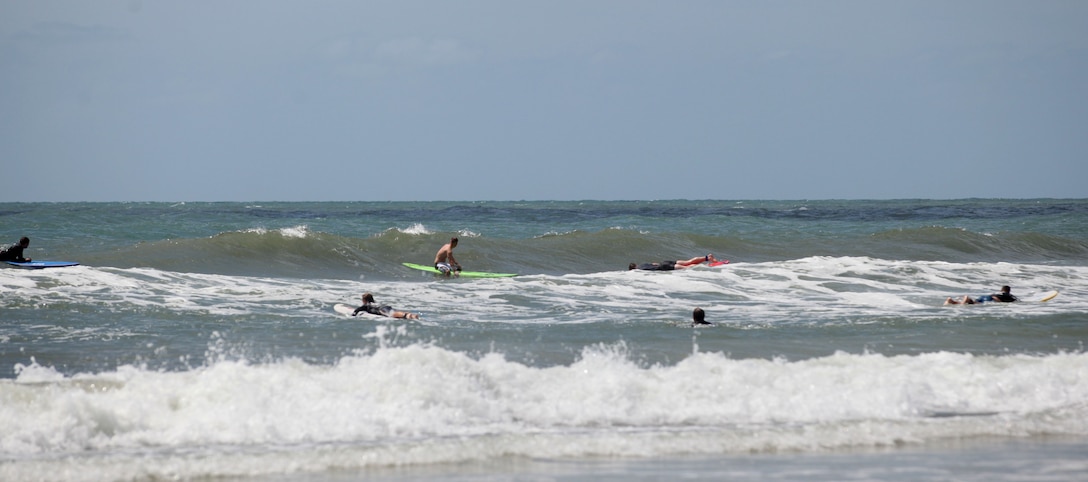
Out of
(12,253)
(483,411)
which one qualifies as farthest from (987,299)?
(12,253)

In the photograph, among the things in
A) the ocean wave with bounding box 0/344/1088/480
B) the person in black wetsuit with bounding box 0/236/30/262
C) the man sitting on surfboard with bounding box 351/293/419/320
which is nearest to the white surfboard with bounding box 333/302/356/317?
the man sitting on surfboard with bounding box 351/293/419/320

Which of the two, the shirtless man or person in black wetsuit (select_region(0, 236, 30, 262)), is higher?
person in black wetsuit (select_region(0, 236, 30, 262))

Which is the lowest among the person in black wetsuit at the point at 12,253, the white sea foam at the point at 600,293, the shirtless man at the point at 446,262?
the white sea foam at the point at 600,293

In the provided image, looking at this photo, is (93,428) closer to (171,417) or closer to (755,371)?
(171,417)

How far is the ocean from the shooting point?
25.4ft

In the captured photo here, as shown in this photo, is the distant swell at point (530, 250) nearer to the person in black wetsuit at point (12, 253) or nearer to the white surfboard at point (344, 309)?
the person in black wetsuit at point (12, 253)

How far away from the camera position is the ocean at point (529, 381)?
7754 mm

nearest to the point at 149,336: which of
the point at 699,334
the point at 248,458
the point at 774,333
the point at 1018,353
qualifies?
the point at 248,458

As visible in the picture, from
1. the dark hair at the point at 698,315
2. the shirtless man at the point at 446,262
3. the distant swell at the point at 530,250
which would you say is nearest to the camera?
the dark hair at the point at 698,315

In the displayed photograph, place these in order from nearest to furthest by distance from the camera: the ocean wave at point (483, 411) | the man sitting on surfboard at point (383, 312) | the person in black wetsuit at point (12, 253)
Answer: the ocean wave at point (483, 411)
the man sitting on surfboard at point (383, 312)
the person in black wetsuit at point (12, 253)

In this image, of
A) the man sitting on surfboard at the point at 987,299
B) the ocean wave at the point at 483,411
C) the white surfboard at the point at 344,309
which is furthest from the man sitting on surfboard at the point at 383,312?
the man sitting on surfboard at the point at 987,299

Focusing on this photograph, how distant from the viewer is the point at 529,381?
33.4 ft

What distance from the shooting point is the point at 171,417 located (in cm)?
876

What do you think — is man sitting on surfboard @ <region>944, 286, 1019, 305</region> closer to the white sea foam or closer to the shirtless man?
the white sea foam
